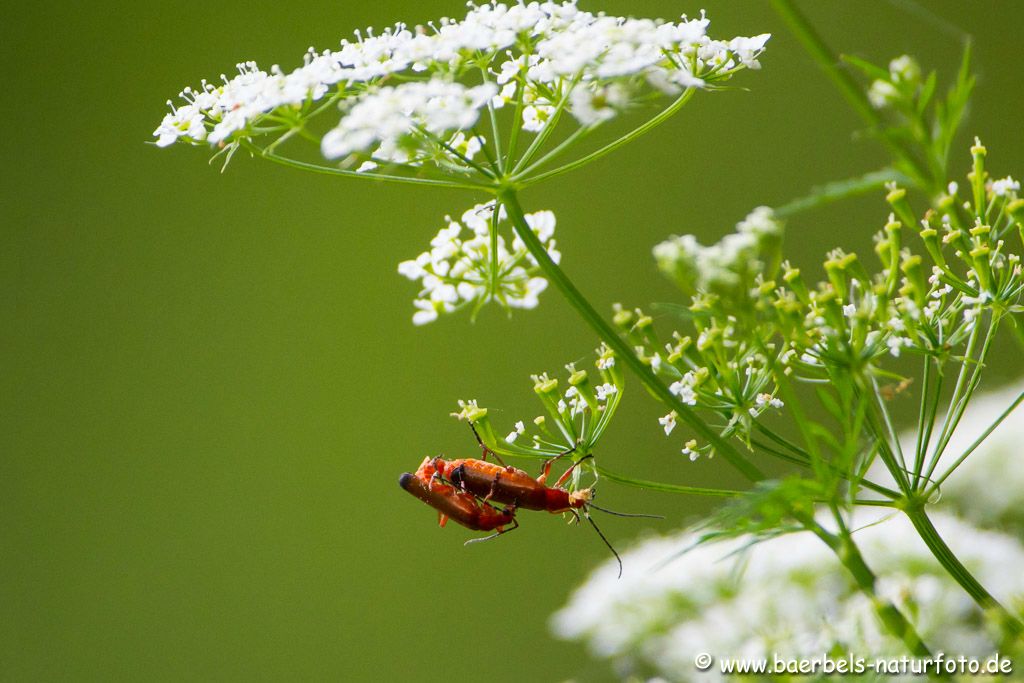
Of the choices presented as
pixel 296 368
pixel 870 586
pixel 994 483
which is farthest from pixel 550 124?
pixel 296 368

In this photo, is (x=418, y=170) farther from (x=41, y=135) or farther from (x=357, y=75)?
(x=41, y=135)

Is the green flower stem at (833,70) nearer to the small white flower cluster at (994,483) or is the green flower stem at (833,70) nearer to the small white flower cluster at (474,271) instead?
the small white flower cluster at (474,271)

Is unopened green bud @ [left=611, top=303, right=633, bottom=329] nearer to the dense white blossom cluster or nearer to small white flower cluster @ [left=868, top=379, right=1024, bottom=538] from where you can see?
the dense white blossom cluster

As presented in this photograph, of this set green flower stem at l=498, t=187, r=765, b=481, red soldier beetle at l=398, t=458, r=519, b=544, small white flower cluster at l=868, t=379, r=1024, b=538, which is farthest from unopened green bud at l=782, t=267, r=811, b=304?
small white flower cluster at l=868, t=379, r=1024, b=538

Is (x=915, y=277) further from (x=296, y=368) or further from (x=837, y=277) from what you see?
(x=296, y=368)

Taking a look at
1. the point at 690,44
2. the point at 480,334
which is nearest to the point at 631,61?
the point at 690,44

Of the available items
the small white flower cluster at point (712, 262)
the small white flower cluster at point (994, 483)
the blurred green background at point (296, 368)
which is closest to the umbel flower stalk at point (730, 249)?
the small white flower cluster at point (712, 262)
